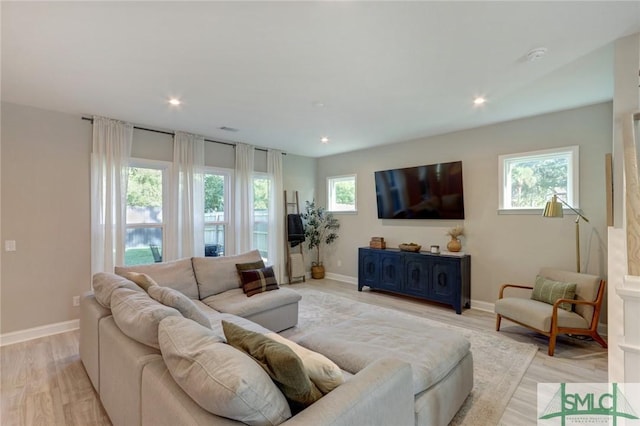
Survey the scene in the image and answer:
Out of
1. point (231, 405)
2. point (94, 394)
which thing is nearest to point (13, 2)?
point (231, 405)

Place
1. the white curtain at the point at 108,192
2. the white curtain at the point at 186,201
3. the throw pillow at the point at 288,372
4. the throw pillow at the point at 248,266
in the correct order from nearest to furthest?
the throw pillow at the point at 288,372, the throw pillow at the point at 248,266, the white curtain at the point at 108,192, the white curtain at the point at 186,201

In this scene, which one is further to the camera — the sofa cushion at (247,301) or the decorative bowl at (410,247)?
the decorative bowl at (410,247)

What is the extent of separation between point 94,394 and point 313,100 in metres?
3.34

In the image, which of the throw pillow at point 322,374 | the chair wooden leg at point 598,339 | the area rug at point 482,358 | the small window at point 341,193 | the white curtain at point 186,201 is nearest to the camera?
the throw pillow at point 322,374

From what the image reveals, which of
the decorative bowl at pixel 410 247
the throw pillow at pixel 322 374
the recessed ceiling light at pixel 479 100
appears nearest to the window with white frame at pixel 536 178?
the recessed ceiling light at pixel 479 100

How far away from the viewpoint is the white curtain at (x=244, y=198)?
526 centimetres

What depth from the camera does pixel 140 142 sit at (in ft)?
14.1

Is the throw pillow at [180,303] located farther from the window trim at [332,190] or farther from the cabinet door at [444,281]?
the window trim at [332,190]

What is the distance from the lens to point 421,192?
5.00 meters

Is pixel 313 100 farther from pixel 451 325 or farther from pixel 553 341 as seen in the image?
pixel 553 341

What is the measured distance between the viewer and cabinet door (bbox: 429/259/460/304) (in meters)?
4.25

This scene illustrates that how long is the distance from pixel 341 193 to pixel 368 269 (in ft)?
6.08

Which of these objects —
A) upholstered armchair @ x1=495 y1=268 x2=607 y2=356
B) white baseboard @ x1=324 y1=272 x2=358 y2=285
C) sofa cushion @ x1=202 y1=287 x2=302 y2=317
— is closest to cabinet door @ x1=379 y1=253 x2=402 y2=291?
white baseboard @ x1=324 y1=272 x2=358 y2=285

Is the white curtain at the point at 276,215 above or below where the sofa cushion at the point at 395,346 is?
above
